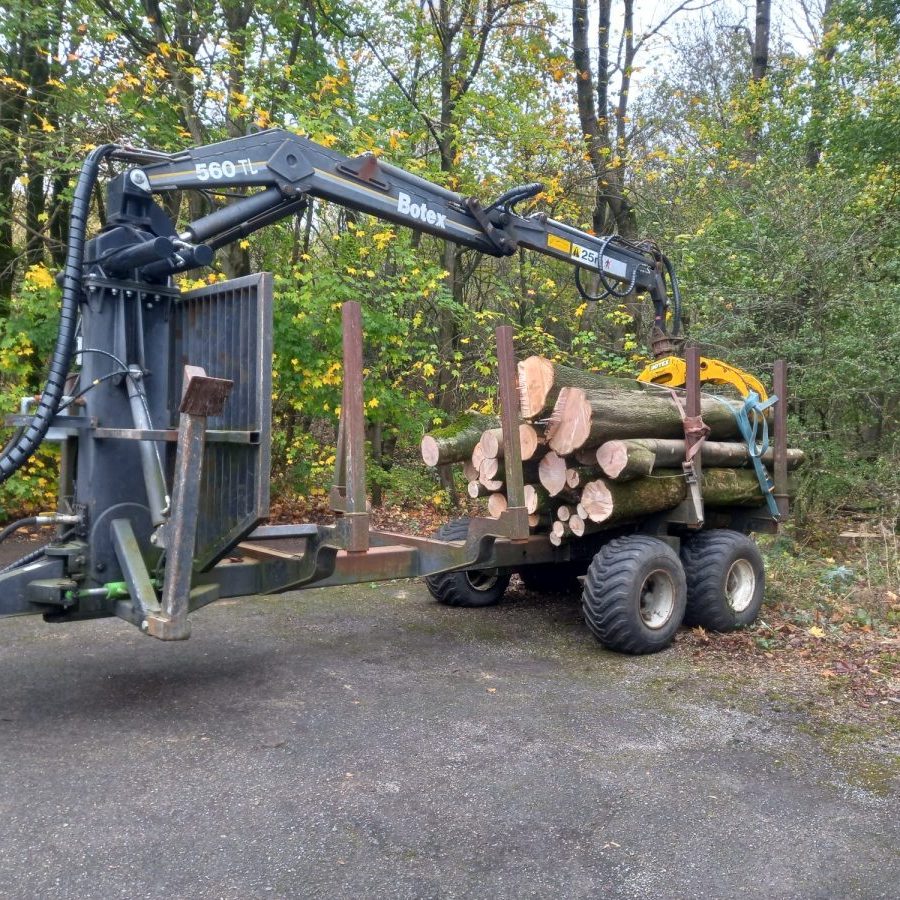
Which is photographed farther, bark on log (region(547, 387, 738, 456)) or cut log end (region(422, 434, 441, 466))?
cut log end (region(422, 434, 441, 466))

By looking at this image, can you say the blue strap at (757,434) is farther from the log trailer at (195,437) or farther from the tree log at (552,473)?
the tree log at (552,473)

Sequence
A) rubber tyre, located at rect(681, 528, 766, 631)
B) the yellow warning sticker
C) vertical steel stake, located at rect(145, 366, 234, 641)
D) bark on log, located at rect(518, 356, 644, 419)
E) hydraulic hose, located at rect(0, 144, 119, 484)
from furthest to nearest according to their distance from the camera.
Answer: the yellow warning sticker, rubber tyre, located at rect(681, 528, 766, 631), bark on log, located at rect(518, 356, 644, 419), hydraulic hose, located at rect(0, 144, 119, 484), vertical steel stake, located at rect(145, 366, 234, 641)

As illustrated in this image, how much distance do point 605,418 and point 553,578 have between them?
2.21 meters

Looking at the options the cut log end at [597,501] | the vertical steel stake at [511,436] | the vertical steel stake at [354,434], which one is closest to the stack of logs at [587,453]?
the cut log end at [597,501]

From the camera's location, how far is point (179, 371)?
506 cm

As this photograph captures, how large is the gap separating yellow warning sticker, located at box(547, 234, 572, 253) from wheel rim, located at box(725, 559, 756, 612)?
116 inches

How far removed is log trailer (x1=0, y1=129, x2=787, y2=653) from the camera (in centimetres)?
434

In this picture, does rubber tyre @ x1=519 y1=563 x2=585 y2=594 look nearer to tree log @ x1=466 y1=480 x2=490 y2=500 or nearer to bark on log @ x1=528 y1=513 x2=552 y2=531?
tree log @ x1=466 y1=480 x2=490 y2=500

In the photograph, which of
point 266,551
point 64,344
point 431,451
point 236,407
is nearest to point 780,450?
point 431,451

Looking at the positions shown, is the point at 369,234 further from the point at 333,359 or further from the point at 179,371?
the point at 179,371

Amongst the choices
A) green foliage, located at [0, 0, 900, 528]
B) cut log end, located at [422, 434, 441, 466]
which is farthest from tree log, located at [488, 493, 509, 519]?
green foliage, located at [0, 0, 900, 528]

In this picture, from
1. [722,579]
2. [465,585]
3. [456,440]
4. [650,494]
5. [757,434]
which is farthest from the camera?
[757,434]

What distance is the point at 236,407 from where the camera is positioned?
4.60 meters

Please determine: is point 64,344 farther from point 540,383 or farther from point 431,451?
point 540,383
